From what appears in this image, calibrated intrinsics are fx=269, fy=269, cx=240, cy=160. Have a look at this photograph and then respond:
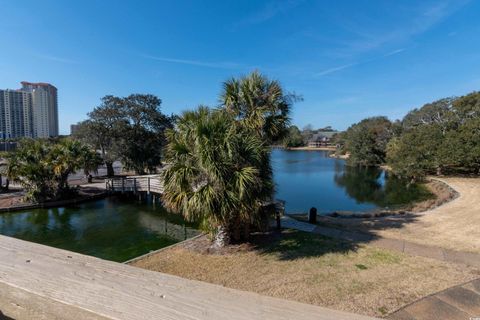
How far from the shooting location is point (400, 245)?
7.86m

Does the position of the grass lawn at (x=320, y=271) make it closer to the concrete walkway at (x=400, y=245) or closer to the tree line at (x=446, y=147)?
the concrete walkway at (x=400, y=245)

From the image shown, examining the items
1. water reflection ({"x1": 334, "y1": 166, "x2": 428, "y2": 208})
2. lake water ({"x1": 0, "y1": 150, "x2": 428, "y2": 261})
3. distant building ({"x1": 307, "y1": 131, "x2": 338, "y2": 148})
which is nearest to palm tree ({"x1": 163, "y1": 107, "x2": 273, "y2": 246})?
lake water ({"x1": 0, "y1": 150, "x2": 428, "y2": 261})

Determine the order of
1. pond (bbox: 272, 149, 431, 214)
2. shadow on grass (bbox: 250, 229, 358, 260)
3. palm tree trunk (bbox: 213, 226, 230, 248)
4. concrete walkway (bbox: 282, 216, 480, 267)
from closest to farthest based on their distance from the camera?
concrete walkway (bbox: 282, 216, 480, 267), shadow on grass (bbox: 250, 229, 358, 260), palm tree trunk (bbox: 213, 226, 230, 248), pond (bbox: 272, 149, 431, 214)

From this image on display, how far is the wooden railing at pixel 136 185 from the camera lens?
59.3 ft

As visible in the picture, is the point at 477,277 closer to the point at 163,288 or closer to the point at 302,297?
the point at 302,297

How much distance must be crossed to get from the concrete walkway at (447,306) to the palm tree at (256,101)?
594 cm

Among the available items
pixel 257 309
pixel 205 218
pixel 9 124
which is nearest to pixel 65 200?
pixel 205 218

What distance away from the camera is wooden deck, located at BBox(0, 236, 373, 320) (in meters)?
1.10

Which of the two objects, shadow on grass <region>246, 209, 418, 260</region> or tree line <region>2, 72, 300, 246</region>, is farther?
shadow on grass <region>246, 209, 418, 260</region>

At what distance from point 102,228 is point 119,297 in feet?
40.7

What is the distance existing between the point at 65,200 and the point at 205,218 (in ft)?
42.6

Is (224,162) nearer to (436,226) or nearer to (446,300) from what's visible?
(446,300)

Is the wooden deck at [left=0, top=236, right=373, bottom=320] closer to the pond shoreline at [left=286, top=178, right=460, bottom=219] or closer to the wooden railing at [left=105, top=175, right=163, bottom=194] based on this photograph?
the pond shoreline at [left=286, top=178, right=460, bottom=219]

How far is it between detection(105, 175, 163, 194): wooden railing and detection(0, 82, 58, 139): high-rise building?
8106cm
